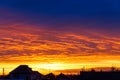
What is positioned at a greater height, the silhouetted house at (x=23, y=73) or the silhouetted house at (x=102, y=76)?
the silhouetted house at (x=23, y=73)

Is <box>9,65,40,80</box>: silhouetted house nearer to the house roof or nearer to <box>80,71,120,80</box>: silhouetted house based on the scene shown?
the house roof

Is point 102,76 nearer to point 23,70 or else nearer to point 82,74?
point 82,74

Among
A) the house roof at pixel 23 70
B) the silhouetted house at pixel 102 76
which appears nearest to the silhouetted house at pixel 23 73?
the house roof at pixel 23 70

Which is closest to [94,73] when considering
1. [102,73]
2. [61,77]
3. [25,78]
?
[102,73]

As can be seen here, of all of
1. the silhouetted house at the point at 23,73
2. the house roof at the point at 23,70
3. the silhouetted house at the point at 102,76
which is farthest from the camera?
the house roof at the point at 23,70

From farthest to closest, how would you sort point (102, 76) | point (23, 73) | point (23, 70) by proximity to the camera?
1. point (23, 70)
2. point (23, 73)
3. point (102, 76)

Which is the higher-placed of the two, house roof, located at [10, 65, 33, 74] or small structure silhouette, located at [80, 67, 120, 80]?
house roof, located at [10, 65, 33, 74]

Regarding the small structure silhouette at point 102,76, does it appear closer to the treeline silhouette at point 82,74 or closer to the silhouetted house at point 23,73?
the treeline silhouette at point 82,74

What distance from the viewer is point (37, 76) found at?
134 metres

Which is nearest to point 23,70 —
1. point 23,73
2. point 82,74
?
point 23,73

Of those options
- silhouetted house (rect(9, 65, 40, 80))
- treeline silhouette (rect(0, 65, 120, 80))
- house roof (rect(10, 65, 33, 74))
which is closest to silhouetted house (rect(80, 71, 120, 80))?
treeline silhouette (rect(0, 65, 120, 80))

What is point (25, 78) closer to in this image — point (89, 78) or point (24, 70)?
point (24, 70)

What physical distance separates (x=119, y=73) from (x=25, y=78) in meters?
25.1

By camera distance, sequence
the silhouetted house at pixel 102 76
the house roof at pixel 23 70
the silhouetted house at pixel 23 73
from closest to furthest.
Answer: the silhouetted house at pixel 102 76, the silhouetted house at pixel 23 73, the house roof at pixel 23 70
